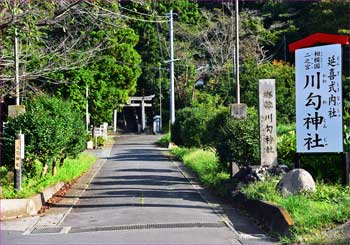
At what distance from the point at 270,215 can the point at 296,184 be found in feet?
4.69

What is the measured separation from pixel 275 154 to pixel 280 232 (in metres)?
5.37

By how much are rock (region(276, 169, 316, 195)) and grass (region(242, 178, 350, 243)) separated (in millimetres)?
146

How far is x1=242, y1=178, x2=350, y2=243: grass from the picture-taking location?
8.61 m

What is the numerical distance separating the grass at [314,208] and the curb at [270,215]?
134mm

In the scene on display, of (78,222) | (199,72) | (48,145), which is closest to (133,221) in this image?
(78,222)

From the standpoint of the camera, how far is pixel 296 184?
36.2 feet

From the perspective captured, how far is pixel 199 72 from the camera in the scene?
57.0 m

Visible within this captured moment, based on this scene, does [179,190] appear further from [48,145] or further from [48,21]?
[48,21]

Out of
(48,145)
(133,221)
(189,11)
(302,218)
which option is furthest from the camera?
(189,11)

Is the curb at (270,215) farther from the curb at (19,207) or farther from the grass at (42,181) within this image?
the grass at (42,181)

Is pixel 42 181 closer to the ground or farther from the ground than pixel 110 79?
closer to the ground

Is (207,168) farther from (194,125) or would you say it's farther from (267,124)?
(194,125)

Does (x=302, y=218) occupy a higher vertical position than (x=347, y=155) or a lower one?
lower

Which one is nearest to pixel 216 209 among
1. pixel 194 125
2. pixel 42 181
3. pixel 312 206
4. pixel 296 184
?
pixel 296 184
